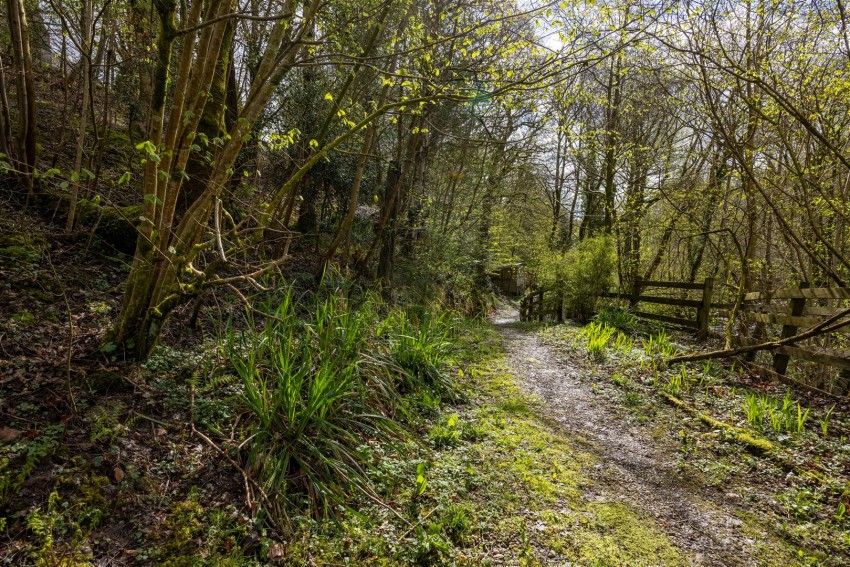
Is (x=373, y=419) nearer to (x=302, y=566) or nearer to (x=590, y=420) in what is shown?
(x=302, y=566)

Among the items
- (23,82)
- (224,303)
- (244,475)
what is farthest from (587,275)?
(23,82)

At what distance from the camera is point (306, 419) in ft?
9.59

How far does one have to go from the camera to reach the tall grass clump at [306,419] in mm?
2666

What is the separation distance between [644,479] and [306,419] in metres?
2.85

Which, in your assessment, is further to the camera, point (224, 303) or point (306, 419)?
point (224, 303)

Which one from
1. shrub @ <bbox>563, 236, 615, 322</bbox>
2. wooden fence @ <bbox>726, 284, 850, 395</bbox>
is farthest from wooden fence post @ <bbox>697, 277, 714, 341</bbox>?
shrub @ <bbox>563, 236, 615, 322</bbox>

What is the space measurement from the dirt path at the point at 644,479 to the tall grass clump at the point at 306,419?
193 cm

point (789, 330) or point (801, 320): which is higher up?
point (801, 320)

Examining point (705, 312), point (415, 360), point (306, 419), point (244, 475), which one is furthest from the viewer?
point (705, 312)

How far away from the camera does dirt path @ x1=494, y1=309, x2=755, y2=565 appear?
8.96ft

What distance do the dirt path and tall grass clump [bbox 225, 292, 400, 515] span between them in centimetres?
193

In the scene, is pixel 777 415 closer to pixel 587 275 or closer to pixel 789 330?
pixel 789 330

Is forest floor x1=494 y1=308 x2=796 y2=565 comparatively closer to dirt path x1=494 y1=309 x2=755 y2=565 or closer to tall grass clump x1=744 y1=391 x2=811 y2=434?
dirt path x1=494 y1=309 x2=755 y2=565

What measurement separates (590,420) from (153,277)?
4.58 metres
